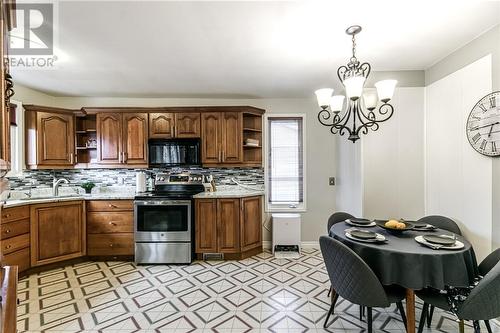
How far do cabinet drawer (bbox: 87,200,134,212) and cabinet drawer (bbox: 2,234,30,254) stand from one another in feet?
2.34

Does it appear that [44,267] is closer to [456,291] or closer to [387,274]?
[387,274]

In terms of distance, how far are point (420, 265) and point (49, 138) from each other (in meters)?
4.57

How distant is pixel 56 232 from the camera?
3.31m

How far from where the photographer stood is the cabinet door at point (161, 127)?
3824 millimetres

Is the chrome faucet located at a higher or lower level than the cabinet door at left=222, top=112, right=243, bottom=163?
lower

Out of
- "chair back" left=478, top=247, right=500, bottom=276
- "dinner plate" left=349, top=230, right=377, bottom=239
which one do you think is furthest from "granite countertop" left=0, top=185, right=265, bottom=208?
"chair back" left=478, top=247, right=500, bottom=276

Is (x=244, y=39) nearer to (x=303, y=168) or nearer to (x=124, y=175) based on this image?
(x=303, y=168)

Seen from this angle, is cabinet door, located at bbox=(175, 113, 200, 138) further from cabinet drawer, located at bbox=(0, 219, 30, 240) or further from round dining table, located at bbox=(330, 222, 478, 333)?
round dining table, located at bbox=(330, 222, 478, 333)

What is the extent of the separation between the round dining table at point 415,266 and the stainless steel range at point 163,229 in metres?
2.34

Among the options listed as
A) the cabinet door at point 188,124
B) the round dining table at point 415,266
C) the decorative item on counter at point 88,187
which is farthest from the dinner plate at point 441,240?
the decorative item on counter at point 88,187

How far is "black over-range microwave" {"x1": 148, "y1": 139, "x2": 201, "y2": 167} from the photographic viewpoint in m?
3.85

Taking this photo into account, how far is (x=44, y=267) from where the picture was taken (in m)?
3.26

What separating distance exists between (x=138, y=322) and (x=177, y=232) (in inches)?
53.1

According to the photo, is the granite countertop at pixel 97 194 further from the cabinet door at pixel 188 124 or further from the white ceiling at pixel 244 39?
the white ceiling at pixel 244 39
